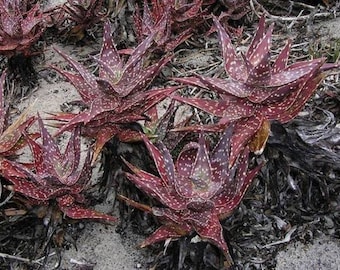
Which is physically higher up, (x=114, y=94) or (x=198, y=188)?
(x=114, y=94)

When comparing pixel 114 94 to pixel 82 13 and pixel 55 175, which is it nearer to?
pixel 55 175

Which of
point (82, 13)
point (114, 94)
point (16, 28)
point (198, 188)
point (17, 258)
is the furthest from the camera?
point (82, 13)

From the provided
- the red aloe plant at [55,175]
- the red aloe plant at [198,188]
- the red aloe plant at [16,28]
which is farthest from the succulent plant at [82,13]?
the red aloe plant at [198,188]

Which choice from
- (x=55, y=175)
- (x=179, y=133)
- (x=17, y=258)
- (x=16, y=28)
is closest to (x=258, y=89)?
(x=179, y=133)

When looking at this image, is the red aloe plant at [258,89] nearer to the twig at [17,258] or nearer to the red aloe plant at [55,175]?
the red aloe plant at [55,175]

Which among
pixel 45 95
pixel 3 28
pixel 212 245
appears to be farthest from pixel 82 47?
pixel 212 245

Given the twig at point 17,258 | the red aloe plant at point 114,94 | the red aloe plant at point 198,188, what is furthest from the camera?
the twig at point 17,258

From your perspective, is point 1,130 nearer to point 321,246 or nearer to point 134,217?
point 134,217

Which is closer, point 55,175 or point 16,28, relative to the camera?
point 55,175
